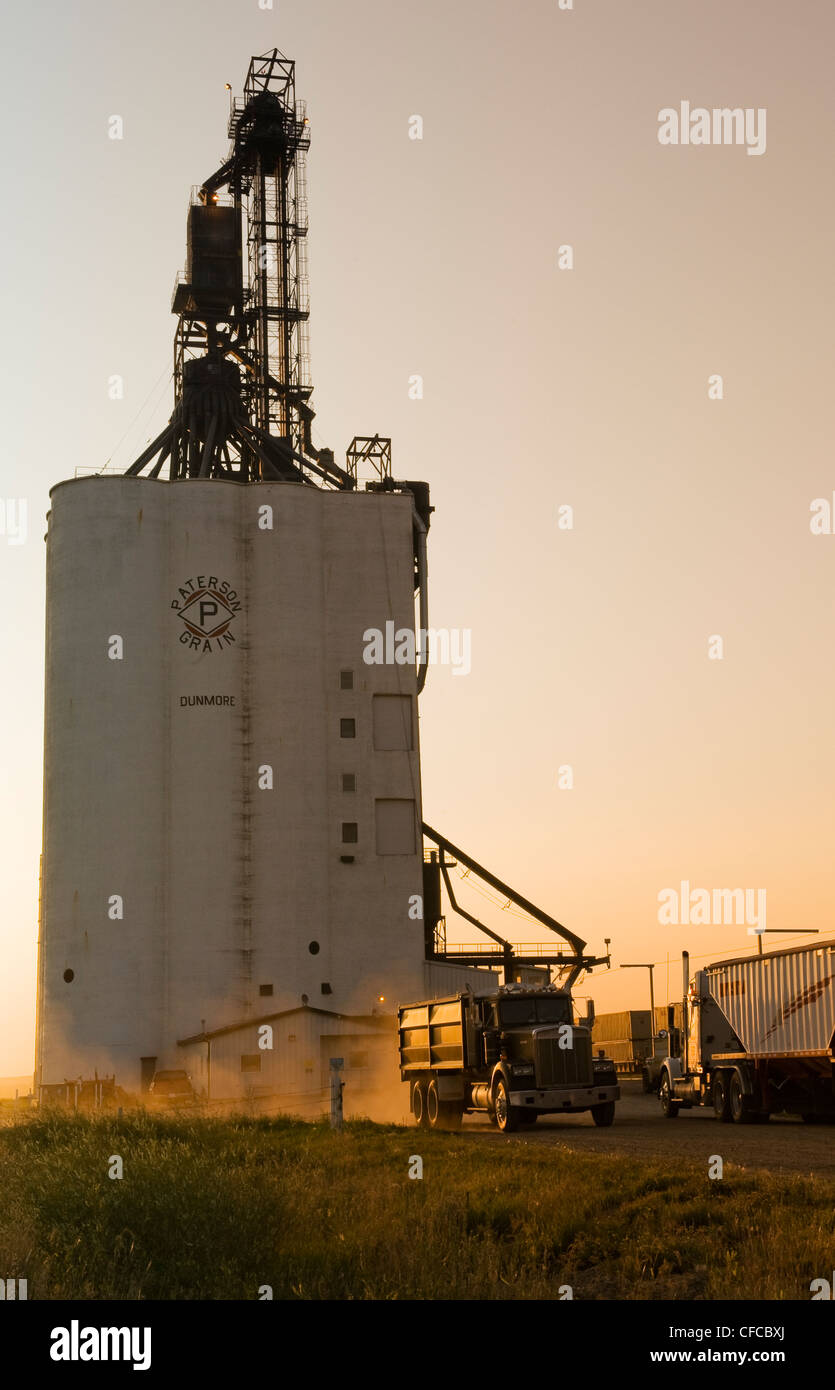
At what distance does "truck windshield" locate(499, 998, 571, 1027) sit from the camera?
113ft

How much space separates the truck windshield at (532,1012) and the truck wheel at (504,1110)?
4.72ft

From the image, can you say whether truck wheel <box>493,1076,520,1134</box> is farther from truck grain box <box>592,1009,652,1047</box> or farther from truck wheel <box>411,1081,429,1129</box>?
truck grain box <box>592,1009,652,1047</box>

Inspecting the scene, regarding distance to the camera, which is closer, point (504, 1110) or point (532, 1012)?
point (504, 1110)

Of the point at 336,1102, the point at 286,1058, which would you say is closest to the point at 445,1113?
the point at 336,1102

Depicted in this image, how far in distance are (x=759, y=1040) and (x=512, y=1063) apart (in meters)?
5.96

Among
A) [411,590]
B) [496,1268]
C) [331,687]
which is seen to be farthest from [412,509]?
[496,1268]

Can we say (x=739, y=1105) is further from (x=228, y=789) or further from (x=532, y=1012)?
(x=228, y=789)

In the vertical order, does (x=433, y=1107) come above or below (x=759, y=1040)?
below

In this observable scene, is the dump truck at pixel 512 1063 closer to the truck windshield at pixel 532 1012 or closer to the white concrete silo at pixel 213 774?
the truck windshield at pixel 532 1012

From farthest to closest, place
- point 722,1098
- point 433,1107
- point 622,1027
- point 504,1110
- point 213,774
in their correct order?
point 622,1027, point 213,774, point 722,1098, point 433,1107, point 504,1110

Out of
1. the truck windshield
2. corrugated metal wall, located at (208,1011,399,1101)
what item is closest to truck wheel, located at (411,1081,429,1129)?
the truck windshield

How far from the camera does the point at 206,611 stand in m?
63.1

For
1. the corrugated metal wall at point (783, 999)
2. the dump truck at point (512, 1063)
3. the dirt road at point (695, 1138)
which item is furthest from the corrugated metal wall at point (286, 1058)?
the corrugated metal wall at point (783, 999)

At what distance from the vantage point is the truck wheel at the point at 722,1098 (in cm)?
3684
